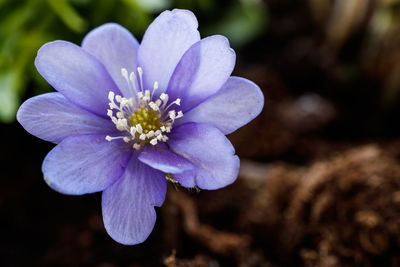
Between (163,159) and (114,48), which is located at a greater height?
(114,48)

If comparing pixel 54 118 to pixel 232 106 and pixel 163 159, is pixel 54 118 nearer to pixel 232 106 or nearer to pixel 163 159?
pixel 163 159

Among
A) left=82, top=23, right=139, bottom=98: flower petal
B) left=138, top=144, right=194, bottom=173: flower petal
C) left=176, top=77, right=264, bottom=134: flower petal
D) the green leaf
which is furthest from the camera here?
the green leaf

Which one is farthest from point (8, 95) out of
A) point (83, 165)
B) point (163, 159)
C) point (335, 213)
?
point (335, 213)

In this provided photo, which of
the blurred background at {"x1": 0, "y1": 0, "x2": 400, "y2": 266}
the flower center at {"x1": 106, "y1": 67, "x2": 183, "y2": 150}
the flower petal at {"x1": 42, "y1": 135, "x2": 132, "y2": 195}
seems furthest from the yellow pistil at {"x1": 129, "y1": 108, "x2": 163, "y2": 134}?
the blurred background at {"x1": 0, "y1": 0, "x2": 400, "y2": 266}

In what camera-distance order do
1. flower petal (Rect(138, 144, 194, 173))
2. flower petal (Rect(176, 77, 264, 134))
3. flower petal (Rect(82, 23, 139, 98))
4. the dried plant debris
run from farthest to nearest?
the dried plant debris < flower petal (Rect(82, 23, 139, 98)) < flower petal (Rect(176, 77, 264, 134)) < flower petal (Rect(138, 144, 194, 173))

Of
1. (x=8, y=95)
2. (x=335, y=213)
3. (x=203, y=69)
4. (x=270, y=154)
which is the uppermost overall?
(x=203, y=69)

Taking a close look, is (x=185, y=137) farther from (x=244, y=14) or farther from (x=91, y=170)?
(x=244, y=14)

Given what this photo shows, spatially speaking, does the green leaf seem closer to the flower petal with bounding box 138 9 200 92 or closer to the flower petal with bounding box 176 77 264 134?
the flower petal with bounding box 138 9 200 92
